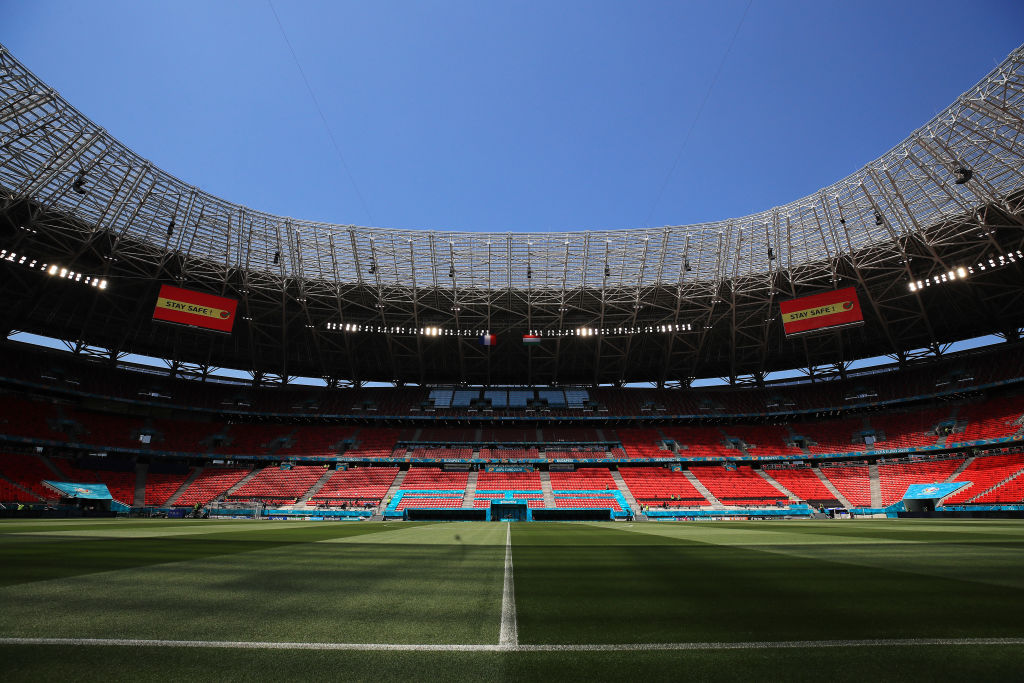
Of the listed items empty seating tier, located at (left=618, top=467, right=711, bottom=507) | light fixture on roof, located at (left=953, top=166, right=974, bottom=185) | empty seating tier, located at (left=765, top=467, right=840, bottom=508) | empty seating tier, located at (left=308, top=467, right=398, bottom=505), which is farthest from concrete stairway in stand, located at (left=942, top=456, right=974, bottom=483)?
empty seating tier, located at (left=308, top=467, right=398, bottom=505)

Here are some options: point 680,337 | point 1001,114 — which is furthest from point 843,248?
point 680,337

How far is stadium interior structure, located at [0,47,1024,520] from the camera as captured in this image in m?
34.2

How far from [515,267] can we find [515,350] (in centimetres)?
1634

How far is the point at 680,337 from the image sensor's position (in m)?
53.2

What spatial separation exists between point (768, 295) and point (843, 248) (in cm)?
736

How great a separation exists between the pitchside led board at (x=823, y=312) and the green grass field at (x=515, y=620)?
3336 cm

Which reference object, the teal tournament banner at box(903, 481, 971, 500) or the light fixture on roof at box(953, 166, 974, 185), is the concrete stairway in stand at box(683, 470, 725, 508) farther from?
the light fixture on roof at box(953, 166, 974, 185)

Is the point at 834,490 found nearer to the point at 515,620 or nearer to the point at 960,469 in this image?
the point at 960,469

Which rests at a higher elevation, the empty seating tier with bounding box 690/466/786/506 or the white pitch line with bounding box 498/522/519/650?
the empty seating tier with bounding box 690/466/786/506

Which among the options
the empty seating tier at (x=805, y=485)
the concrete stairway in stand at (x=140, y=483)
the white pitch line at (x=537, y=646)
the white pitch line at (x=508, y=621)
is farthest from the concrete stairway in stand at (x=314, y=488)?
the empty seating tier at (x=805, y=485)

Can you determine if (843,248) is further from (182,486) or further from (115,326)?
(115,326)

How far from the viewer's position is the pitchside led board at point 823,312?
3631cm

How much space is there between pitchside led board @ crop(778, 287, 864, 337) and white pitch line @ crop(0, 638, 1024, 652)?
131 ft

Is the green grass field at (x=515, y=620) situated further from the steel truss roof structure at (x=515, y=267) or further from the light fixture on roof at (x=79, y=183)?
the steel truss roof structure at (x=515, y=267)
